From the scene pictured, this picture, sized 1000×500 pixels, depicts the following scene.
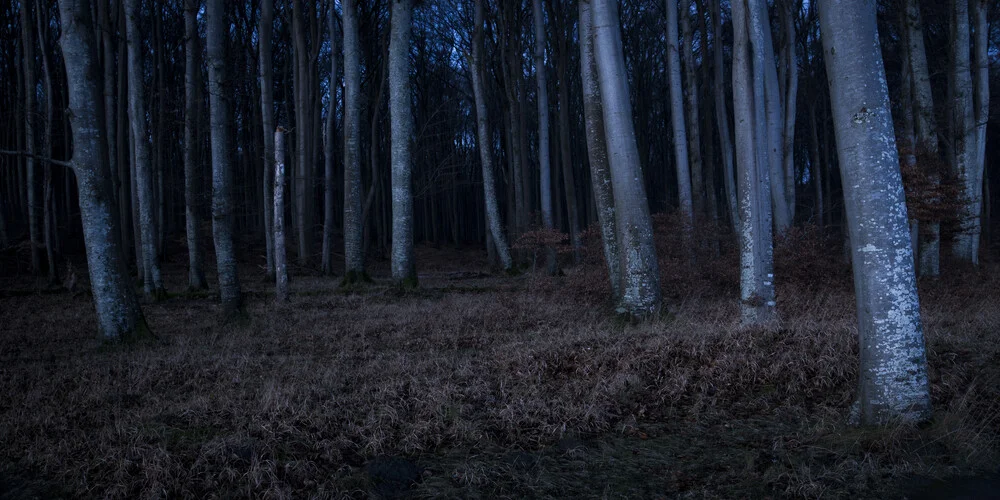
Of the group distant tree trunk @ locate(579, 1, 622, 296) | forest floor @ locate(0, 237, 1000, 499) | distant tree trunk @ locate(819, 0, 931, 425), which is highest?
distant tree trunk @ locate(579, 1, 622, 296)

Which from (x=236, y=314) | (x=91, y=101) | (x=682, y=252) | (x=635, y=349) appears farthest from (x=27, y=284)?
(x=635, y=349)

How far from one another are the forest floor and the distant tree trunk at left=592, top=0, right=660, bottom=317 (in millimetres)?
606

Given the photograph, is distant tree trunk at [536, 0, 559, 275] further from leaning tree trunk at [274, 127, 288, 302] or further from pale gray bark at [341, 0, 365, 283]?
leaning tree trunk at [274, 127, 288, 302]

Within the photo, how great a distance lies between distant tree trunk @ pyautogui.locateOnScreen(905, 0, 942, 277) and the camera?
15195mm

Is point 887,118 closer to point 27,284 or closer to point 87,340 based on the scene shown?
point 87,340

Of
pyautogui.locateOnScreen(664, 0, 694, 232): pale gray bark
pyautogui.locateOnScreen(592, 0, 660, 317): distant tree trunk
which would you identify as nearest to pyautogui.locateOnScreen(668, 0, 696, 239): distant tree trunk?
pyautogui.locateOnScreen(664, 0, 694, 232): pale gray bark

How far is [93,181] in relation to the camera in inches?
357

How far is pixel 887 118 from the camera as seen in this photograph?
15.6ft

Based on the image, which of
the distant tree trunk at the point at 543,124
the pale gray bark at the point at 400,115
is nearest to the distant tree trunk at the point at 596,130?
the pale gray bark at the point at 400,115

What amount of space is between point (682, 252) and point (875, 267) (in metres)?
9.94

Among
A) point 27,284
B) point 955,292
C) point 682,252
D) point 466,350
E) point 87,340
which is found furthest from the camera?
point 27,284

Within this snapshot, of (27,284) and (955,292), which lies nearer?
(955,292)

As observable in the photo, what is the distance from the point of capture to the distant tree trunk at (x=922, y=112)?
1520 centimetres

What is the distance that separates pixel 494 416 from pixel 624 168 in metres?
5.41
